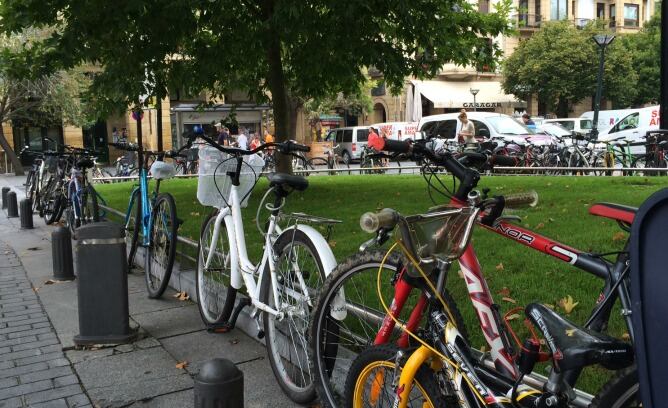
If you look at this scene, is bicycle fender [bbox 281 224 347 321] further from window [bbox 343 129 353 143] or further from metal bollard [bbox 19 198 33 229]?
window [bbox 343 129 353 143]

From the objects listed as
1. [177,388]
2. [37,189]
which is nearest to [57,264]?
[177,388]

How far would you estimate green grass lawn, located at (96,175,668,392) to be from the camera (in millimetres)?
4074

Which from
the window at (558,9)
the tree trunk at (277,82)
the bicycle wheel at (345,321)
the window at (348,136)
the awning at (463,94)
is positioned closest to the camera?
the bicycle wheel at (345,321)

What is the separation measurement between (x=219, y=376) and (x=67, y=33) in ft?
22.7

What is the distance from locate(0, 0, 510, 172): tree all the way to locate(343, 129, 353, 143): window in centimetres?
1969

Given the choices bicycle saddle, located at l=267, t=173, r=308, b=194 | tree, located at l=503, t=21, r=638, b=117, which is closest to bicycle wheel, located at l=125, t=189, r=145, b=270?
bicycle saddle, located at l=267, t=173, r=308, b=194

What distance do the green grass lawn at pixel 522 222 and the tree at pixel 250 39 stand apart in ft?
6.56

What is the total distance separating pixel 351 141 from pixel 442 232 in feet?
94.9

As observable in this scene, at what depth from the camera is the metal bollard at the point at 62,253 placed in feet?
21.8

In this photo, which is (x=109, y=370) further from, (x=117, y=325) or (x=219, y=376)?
(x=219, y=376)

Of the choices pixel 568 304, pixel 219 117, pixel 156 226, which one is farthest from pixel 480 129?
pixel 219 117

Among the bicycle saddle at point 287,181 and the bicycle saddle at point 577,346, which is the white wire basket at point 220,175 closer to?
the bicycle saddle at point 287,181

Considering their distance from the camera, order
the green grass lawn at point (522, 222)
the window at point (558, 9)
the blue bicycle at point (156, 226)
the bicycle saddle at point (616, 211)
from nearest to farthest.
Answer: the bicycle saddle at point (616, 211) < the green grass lawn at point (522, 222) < the blue bicycle at point (156, 226) < the window at point (558, 9)

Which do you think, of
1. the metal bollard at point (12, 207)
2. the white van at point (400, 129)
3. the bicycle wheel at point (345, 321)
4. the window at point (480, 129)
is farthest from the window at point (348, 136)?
the bicycle wheel at point (345, 321)
